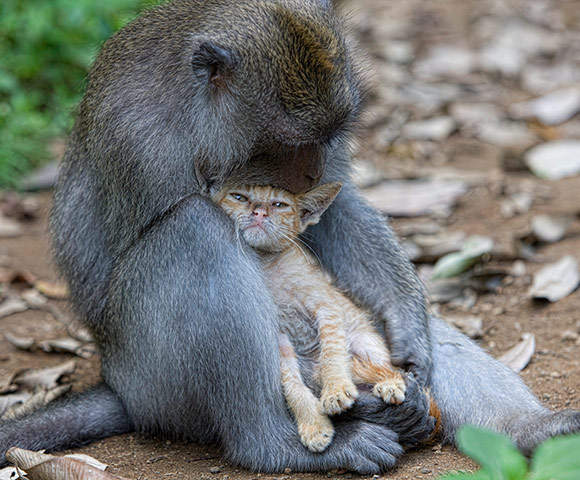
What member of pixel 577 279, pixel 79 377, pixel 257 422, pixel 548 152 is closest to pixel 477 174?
pixel 548 152

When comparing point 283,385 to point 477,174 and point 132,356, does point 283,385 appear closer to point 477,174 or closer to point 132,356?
point 132,356

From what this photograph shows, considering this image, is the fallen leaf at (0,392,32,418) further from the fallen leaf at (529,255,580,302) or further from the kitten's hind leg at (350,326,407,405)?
the fallen leaf at (529,255,580,302)

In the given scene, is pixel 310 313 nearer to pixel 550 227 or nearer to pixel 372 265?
pixel 372 265

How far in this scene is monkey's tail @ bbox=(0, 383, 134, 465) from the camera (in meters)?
4.68

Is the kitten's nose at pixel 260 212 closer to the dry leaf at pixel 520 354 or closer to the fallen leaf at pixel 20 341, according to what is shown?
the dry leaf at pixel 520 354

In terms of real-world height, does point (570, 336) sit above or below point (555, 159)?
below

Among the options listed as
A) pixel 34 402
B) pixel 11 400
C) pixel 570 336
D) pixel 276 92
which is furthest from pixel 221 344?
pixel 570 336

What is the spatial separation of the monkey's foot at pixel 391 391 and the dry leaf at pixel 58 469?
1266 mm

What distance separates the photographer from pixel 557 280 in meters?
6.48

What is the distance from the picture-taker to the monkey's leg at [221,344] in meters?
4.31

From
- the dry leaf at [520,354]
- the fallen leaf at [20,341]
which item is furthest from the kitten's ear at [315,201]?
the fallen leaf at [20,341]

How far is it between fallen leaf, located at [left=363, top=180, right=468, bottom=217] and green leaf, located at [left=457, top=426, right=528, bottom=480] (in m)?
5.10

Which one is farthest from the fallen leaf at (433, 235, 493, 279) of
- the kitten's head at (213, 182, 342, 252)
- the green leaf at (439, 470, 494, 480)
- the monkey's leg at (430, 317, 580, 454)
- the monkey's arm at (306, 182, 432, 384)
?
the green leaf at (439, 470, 494, 480)

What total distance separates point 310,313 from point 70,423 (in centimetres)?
137
